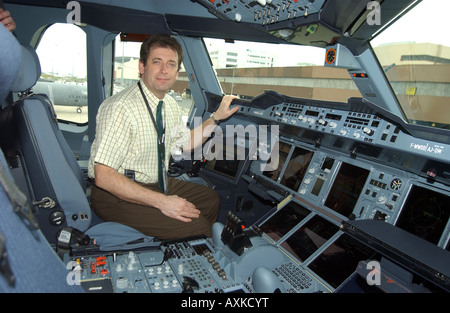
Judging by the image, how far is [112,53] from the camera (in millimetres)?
5492

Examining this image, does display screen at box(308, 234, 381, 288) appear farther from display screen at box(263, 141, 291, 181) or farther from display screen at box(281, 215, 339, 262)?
display screen at box(263, 141, 291, 181)

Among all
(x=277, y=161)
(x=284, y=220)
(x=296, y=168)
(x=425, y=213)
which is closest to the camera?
(x=425, y=213)

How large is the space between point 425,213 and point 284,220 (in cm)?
113

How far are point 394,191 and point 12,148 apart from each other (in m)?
2.57

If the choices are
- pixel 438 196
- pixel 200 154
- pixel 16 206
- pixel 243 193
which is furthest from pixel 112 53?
pixel 16 206

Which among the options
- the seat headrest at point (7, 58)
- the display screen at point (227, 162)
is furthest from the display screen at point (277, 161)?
the seat headrest at point (7, 58)

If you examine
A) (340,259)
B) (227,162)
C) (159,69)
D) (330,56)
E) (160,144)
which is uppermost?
(330,56)

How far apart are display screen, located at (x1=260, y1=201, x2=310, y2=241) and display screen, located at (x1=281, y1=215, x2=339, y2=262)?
0.10 metres

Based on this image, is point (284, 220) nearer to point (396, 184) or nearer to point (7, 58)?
point (396, 184)

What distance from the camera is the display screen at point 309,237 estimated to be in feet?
8.09

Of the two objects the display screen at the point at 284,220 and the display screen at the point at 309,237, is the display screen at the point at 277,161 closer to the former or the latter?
the display screen at the point at 284,220

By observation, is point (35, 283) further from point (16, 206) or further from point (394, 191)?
point (394, 191)

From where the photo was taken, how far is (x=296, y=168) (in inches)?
123

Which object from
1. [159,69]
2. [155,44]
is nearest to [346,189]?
[159,69]
